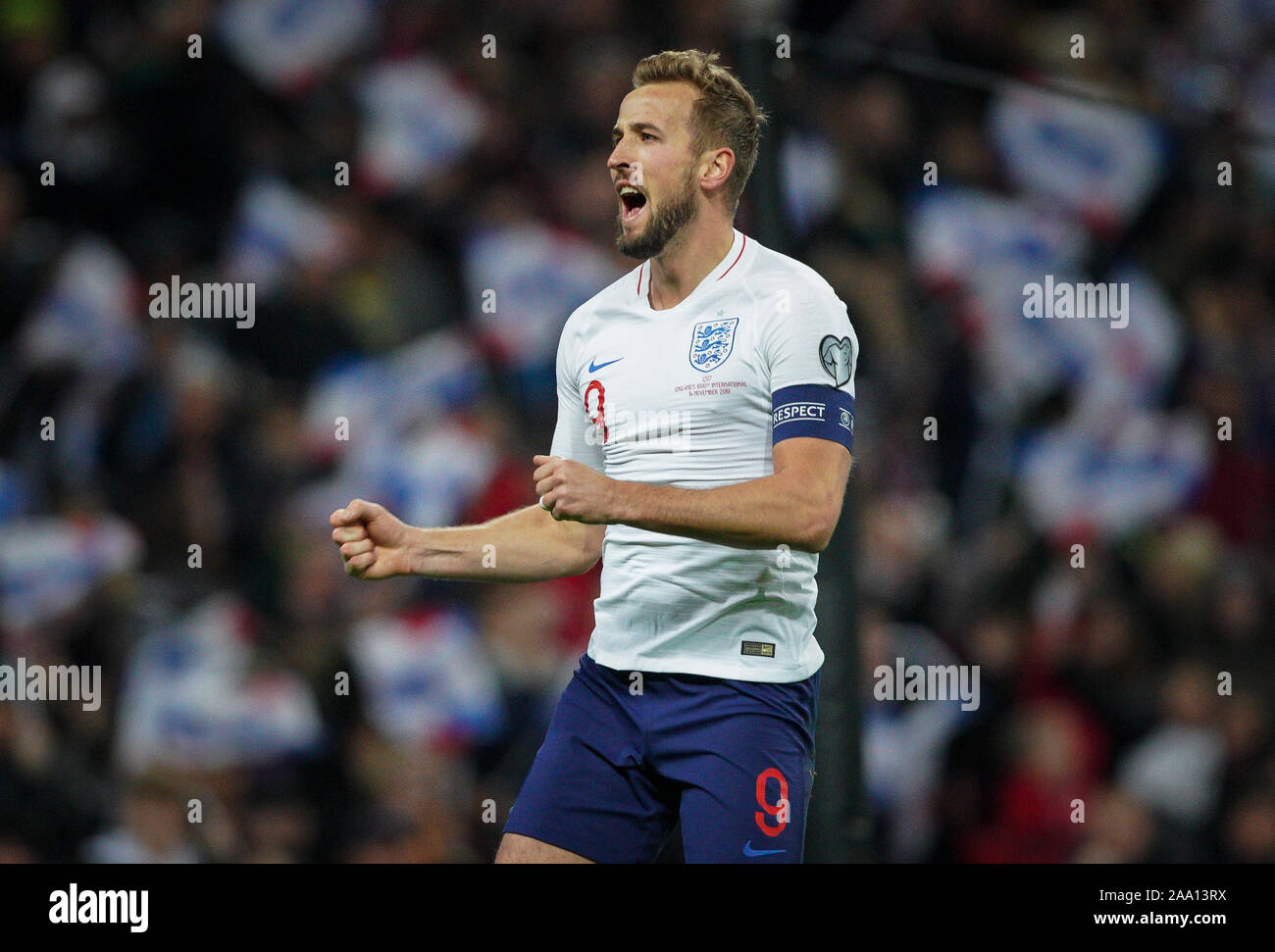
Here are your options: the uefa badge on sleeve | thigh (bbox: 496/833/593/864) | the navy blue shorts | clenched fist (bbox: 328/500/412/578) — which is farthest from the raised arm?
the uefa badge on sleeve

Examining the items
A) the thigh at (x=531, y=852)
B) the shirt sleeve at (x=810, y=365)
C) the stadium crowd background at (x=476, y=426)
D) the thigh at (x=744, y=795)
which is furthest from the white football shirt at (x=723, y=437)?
the stadium crowd background at (x=476, y=426)

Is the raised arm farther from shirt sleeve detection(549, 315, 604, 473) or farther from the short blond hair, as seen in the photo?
the short blond hair

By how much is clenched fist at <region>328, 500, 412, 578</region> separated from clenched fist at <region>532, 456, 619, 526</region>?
545 millimetres

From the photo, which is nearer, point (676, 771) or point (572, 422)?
point (676, 771)

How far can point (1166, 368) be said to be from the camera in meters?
7.42

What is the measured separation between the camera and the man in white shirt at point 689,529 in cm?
321

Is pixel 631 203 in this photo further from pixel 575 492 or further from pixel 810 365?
pixel 575 492

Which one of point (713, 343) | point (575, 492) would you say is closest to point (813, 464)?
point (713, 343)

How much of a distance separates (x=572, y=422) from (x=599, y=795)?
89 centimetres

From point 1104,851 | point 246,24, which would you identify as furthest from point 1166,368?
point 246,24

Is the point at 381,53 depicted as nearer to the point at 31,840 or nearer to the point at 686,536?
the point at 31,840

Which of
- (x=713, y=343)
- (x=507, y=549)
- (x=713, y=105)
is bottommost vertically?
(x=507, y=549)

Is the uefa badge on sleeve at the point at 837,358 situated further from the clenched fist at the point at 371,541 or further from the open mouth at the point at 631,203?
the clenched fist at the point at 371,541

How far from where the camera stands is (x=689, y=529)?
3.10m
